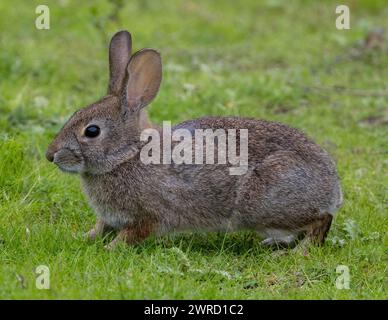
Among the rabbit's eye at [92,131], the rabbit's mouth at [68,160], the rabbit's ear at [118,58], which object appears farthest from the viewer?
the rabbit's ear at [118,58]

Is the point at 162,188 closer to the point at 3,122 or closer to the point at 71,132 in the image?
the point at 71,132

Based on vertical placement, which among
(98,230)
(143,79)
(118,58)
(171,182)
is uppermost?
(118,58)

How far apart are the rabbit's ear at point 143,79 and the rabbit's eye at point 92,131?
32cm

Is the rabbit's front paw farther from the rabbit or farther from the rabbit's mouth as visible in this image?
the rabbit's mouth

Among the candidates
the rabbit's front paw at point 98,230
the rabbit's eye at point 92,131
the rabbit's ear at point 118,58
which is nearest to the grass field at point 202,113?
the rabbit's front paw at point 98,230

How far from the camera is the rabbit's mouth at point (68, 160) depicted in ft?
19.7

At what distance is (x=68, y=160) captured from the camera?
6020 millimetres

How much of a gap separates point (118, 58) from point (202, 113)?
8.09 feet

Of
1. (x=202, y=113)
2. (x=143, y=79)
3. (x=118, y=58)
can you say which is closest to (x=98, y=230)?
(x=143, y=79)

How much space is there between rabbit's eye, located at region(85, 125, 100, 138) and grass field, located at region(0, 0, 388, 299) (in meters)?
0.69

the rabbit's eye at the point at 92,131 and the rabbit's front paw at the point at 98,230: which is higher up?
the rabbit's eye at the point at 92,131

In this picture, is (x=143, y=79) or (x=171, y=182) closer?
(x=171, y=182)

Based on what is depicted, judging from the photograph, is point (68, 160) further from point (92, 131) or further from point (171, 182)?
point (171, 182)

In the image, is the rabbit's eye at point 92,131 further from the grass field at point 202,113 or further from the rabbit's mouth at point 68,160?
the grass field at point 202,113
